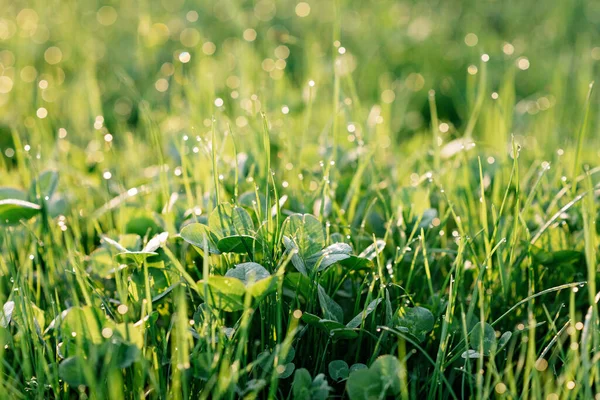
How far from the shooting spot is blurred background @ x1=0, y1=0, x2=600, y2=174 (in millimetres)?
2219

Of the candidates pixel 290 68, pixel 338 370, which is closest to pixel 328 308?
pixel 338 370

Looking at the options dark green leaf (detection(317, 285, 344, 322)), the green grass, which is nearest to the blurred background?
the green grass

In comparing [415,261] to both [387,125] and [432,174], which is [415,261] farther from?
[387,125]

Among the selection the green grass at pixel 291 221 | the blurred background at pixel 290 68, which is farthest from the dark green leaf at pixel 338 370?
the blurred background at pixel 290 68

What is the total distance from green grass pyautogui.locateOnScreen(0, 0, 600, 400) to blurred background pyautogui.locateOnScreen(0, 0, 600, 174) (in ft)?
0.05

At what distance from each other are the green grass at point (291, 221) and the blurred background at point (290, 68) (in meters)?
0.02

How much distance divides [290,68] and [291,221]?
1880 mm

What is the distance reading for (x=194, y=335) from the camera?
115 cm

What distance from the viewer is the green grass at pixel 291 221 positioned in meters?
1.13

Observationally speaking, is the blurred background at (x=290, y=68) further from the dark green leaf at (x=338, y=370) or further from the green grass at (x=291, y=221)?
the dark green leaf at (x=338, y=370)

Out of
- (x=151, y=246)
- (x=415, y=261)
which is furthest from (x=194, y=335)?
(x=415, y=261)

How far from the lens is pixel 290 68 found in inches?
120

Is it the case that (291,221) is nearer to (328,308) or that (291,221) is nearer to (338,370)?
(328,308)

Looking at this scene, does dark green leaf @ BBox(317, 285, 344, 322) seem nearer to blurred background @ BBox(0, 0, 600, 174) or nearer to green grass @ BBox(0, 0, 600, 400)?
green grass @ BBox(0, 0, 600, 400)
